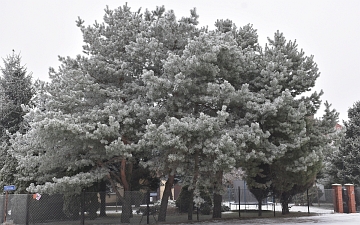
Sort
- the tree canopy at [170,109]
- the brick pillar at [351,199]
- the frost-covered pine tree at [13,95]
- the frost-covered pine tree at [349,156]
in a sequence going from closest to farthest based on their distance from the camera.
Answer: the tree canopy at [170,109] < the brick pillar at [351,199] < the frost-covered pine tree at [13,95] < the frost-covered pine tree at [349,156]

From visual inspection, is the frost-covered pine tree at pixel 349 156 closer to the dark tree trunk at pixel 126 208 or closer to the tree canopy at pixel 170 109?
the tree canopy at pixel 170 109

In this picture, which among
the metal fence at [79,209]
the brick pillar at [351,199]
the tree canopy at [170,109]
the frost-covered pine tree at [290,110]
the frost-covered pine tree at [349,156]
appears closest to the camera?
the tree canopy at [170,109]

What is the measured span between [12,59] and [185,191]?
17.6 m

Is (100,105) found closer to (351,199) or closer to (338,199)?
(338,199)

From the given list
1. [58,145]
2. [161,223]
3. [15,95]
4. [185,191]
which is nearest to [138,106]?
[58,145]

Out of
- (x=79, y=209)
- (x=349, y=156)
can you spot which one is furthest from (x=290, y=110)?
(x=349, y=156)

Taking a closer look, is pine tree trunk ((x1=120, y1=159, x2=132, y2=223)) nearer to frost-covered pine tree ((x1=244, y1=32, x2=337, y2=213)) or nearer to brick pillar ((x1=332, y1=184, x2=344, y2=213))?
frost-covered pine tree ((x1=244, y1=32, x2=337, y2=213))

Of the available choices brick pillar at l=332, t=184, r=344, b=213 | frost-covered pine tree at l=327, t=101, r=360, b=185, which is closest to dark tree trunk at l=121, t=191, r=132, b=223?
brick pillar at l=332, t=184, r=344, b=213

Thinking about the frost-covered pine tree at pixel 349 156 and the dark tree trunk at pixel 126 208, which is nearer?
the dark tree trunk at pixel 126 208

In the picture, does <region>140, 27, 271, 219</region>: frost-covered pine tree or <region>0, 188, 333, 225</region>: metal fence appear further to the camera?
<region>0, 188, 333, 225</region>: metal fence

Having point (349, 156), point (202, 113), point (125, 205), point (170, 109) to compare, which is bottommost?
point (125, 205)

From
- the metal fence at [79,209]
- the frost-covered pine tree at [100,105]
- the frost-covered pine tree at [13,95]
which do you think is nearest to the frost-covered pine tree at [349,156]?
the metal fence at [79,209]

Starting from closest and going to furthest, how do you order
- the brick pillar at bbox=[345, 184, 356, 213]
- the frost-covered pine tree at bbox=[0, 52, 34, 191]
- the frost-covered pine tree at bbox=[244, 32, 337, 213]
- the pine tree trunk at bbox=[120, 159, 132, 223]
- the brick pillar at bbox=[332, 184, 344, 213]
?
1. the frost-covered pine tree at bbox=[244, 32, 337, 213]
2. the pine tree trunk at bbox=[120, 159, 132, 223]
3. the brick pillar at bbox=[345, 184, 356, 213]
4. the brick pillar at bbox=[332, 184, 344, 213]
5. the frost-covered pine tree at bbox=[0, 52, 34, 191]

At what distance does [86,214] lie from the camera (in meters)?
21.6
